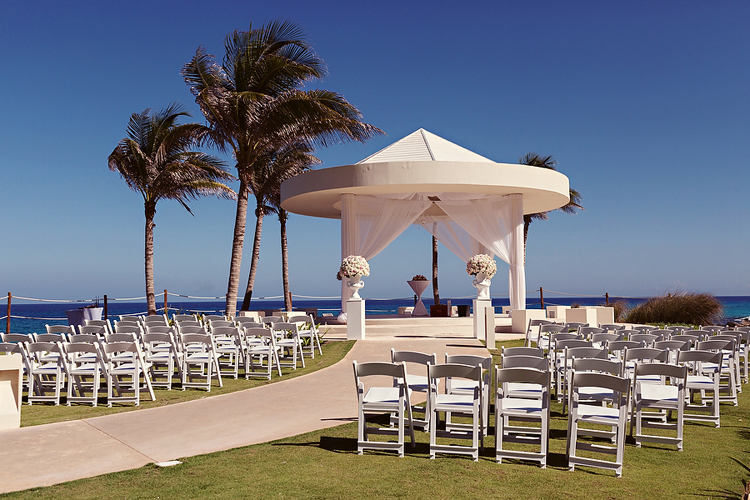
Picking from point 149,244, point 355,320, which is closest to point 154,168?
point 149,244

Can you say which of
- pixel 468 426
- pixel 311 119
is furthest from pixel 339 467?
pixel 311 119

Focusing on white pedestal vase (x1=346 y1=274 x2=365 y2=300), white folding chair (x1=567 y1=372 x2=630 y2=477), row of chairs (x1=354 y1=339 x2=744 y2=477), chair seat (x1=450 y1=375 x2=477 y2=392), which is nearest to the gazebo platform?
white pedestal vase (x1=346 y1=274 x2=365 y2=300)

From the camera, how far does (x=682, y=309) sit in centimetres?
2083

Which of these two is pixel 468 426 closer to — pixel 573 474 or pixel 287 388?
pixel 573 474

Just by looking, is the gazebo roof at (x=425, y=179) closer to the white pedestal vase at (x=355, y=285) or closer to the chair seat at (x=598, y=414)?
the white pedestal vase at (x=355, y=285)

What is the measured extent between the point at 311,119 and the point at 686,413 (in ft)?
42.2

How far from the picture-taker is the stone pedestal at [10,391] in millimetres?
6469

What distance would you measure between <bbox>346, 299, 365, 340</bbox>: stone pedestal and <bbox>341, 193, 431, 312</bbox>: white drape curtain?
113 inches

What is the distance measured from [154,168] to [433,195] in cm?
982

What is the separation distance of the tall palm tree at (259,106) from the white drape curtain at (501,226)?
3837mm

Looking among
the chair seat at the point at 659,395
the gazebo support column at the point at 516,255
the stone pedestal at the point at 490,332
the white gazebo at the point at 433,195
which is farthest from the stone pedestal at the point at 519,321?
the chair seat at the point at 659,395

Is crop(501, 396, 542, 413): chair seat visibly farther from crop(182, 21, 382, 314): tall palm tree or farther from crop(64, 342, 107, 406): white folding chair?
crop(182, 21, 382, 314): tall palm tree

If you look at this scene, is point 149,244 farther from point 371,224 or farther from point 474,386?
point 474,386

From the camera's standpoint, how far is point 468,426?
596 centimetres
